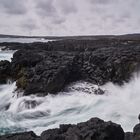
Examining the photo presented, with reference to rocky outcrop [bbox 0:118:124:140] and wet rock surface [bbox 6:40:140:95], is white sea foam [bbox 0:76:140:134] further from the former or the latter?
rocky outcrop [bbox 0:118:124:140]

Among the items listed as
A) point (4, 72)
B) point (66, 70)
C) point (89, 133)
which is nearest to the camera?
point (89, 133)

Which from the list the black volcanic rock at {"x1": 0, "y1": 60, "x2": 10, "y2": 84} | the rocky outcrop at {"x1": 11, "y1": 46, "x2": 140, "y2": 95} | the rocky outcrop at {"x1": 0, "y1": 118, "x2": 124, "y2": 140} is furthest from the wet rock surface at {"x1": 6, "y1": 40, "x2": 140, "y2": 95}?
the rocky outcrop at {"x1": 0, "y1": 118, "x2": 124, "y2": 140}

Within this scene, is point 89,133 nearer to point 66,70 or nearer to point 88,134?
point 88,134

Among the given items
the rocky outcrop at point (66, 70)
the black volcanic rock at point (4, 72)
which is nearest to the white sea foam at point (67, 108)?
the rocky outcrop at point (66, 70)

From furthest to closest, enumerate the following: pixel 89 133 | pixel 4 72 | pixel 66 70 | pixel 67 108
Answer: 1. pixel 4 72
2. pixel 66 70
3. pixel 67 108
4. pixel 89 133

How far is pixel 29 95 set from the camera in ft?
62.0

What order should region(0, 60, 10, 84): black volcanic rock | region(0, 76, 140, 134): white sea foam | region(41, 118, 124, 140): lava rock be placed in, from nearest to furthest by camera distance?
region(41, 118, 124, 140): lava rock, region(0, 76, 140, 134): white sea foam, region(0, 60, 10, 84): black volcanic rock

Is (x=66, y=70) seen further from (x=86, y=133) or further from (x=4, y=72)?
(x=86, y=133)

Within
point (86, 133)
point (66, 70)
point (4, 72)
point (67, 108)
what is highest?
point (86, 133)

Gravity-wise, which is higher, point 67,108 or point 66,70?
point 66,70

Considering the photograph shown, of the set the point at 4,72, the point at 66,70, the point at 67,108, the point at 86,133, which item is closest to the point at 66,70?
the point at 66,70

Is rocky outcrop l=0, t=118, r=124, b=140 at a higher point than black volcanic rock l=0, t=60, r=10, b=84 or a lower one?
higher

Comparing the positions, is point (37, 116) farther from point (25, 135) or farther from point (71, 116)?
point (25, 135)

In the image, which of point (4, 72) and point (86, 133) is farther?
point (4, 72)
